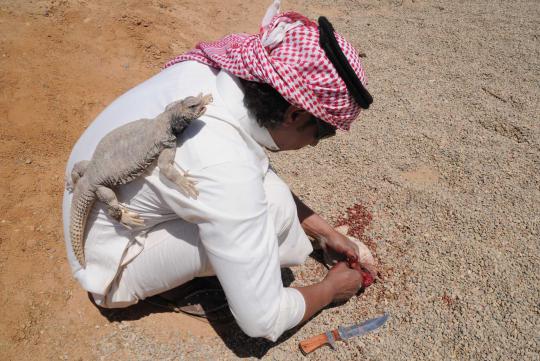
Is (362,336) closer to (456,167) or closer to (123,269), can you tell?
(123,269)

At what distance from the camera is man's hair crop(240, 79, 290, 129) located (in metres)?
1.56

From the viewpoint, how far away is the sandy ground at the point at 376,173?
7.17ft

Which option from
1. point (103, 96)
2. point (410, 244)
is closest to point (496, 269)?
point (410, 244)

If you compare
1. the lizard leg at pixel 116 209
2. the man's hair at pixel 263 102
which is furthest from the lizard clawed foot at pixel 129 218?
the man's hair at pixel 263 102

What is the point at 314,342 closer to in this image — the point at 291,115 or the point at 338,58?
the point at 291,115

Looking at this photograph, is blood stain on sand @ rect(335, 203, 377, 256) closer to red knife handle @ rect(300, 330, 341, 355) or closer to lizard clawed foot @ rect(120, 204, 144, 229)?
red knife handle @ rect(300, 330, 341, 355)

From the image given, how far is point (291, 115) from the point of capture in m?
1.63

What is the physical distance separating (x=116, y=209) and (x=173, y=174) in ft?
1.22

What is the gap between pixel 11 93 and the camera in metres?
3.36

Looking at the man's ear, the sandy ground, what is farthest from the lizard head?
the sandy ground

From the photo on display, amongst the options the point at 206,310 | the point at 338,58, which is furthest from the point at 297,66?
the point at 206,310

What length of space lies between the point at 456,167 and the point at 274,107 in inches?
81.9

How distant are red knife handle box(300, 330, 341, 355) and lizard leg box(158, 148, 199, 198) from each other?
118cm

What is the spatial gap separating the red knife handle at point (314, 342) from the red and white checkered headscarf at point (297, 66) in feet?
3.92
